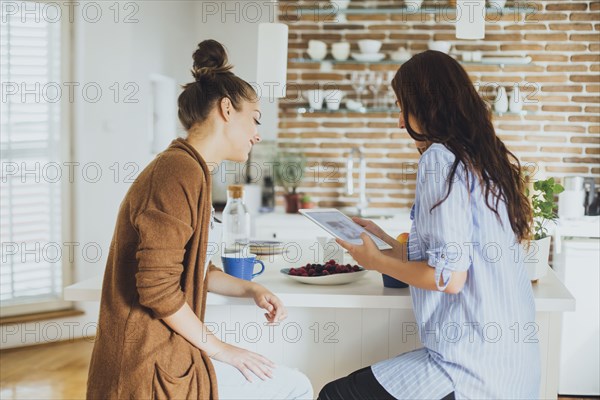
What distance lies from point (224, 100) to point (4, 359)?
3001 millimetres

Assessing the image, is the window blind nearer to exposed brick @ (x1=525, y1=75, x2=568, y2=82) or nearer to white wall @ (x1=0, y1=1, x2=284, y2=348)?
white wall @ (x1=0, y1=1, x2=284, y2=348)

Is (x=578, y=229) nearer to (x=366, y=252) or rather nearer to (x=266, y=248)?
(x=266, y=248)

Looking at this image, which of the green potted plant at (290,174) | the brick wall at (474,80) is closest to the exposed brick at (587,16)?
the brick wall at (474,80)

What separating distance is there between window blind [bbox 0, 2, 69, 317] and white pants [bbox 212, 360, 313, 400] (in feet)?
8.94

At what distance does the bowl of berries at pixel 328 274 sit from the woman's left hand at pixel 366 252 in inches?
12.5

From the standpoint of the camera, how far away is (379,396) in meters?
1.84

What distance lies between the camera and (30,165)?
4.40 metres

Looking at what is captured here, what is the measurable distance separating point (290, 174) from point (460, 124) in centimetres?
324

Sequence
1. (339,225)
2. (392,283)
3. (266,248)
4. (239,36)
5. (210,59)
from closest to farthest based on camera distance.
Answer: (210,59) < (339,225) < (392,283) < (266,248) < (239,36)

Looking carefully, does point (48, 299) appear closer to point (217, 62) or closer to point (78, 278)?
point (78, 278)

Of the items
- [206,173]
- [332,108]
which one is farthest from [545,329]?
[332,108]

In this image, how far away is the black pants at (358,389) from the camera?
1.85 metres

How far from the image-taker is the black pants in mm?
1847

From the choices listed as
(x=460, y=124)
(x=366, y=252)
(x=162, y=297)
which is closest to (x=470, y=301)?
(x=366, y=252)
